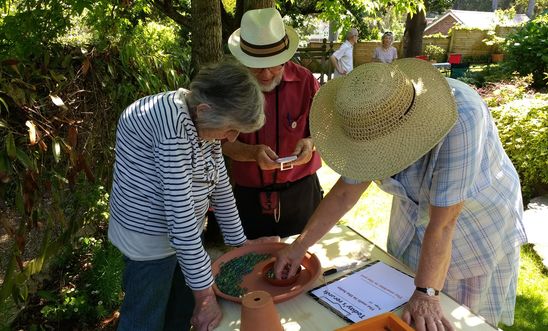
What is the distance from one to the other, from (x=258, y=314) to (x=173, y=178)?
21.7 inches

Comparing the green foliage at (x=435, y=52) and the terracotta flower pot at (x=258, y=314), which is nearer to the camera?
the terracotta flower pot at (x=258, y=314)

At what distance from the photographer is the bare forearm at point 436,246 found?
140 cm

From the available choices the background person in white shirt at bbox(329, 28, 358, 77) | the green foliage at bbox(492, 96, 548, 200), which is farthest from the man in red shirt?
the background person in white shirt at bbox(329, 28, 358, 77)

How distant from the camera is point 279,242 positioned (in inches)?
72.8

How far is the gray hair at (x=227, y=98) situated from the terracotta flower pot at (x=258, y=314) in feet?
2.01

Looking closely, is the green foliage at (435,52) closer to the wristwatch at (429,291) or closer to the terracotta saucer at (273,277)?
the terracotta saucer at (273,277)

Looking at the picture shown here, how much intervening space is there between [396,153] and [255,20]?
1288 mm

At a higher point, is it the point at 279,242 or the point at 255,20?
the point at 255,20

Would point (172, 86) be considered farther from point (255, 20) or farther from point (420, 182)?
point (420, 182)

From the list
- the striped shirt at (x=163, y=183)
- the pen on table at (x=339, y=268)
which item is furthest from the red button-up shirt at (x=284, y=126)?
the pen on table at (x=339, y=268)

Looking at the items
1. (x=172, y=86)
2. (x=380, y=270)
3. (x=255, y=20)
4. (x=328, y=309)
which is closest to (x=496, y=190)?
(x=380, y=270)

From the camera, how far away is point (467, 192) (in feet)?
4.51

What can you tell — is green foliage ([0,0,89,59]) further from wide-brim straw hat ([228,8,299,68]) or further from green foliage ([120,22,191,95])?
wide-brim straw hat ([228,8,299,68])

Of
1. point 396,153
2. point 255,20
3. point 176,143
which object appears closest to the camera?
point 396,153
